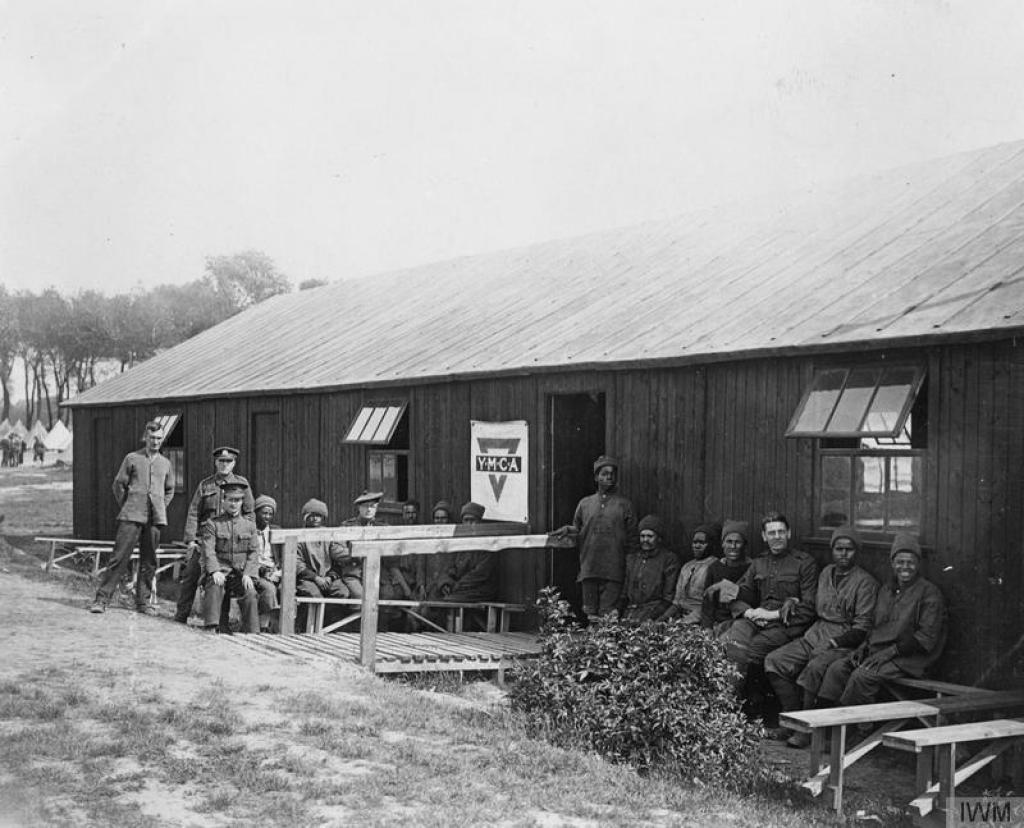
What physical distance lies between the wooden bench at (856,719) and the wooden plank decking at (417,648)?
11.0 feet

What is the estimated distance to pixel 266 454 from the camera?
18.1 metres

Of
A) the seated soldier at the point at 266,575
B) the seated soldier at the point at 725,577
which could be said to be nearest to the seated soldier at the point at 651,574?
the seated soldier at the point at 725,577

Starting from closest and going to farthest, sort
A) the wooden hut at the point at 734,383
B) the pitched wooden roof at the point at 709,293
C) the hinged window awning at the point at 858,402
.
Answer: the wooden hut at the point at 734,383 → the hinged window awning at the point at 858,402 → the pitched wooden roof at the point at 709,293

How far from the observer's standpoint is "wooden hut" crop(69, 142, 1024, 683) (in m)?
8.35

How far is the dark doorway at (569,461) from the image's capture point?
12.4m

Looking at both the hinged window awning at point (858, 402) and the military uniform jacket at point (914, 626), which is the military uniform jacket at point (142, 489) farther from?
the military uniform jacket at point (914, 626)

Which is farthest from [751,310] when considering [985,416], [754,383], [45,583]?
[45,583]

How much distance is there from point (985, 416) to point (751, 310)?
3.06 meters

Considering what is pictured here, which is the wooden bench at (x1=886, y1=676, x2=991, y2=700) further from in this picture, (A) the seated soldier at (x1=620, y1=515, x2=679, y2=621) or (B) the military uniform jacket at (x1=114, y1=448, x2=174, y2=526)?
(B) the military uniform jacket at (x1=114, y1=448, x2=174, y2=526)

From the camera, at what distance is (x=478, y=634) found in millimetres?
11398

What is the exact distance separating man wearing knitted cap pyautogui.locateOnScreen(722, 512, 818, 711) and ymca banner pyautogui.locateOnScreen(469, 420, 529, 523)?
3.65 m

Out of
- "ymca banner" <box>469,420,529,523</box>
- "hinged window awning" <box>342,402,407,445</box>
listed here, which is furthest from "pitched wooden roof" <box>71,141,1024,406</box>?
"ymca banner" <box>469,420,529,523</box>

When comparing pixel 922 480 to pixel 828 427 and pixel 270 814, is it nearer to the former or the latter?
pixel 828 427

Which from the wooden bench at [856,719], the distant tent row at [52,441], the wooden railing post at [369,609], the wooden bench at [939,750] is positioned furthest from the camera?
the distant tent row at [52,441]
